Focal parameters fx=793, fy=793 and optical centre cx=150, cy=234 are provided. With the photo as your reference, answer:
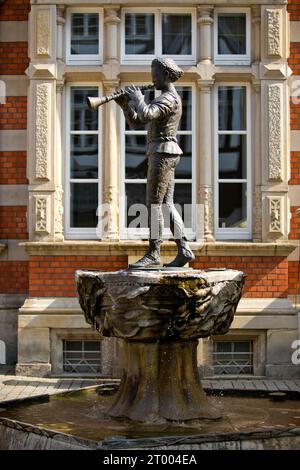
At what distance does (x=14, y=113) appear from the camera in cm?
1067

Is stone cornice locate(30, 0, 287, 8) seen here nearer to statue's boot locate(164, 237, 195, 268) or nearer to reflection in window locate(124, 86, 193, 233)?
reflection in window locate(124, 86, 193, 233)

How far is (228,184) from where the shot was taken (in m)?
10.6

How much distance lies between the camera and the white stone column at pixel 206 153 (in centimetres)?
1036

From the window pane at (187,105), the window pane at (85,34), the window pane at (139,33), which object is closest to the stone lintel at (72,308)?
the window pane at (187,105)

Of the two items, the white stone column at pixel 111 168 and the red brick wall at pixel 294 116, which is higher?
the red brick wall at pixel 294 116

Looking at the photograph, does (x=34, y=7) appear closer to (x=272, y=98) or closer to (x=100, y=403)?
(x=272, y=98)

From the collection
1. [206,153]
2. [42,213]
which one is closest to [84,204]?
[42,213]

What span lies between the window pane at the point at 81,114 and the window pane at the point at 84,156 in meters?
0.12

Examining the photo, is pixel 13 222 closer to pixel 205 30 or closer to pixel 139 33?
pixel 139 33

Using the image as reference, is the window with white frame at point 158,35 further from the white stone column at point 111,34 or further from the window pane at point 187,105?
the window pane at point 187,105

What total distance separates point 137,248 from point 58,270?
1063 millimetres

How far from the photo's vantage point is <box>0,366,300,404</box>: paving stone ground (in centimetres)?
902
